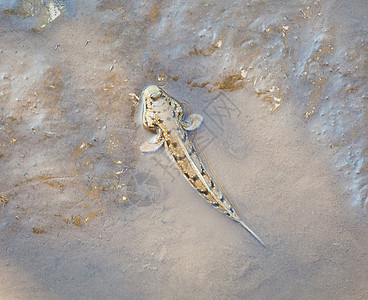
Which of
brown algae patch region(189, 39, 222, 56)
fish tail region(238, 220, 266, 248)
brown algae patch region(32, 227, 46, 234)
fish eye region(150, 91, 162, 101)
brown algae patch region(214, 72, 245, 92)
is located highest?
brown algae patch region(189, 39, 222, 56)

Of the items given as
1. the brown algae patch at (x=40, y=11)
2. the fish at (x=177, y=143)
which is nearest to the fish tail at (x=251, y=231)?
the fish at (x=177, y=143)

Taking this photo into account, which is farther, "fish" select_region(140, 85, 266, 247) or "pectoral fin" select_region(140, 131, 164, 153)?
"pectoral fin" select_region(140, 131, 164, 153)

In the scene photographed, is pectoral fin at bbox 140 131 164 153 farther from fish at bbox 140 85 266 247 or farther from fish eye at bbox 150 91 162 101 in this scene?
fish eye at bbox 150 91 162 101

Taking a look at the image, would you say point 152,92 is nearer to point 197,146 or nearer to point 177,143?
point 177,143

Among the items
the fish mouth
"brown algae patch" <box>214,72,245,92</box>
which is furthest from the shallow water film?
the fish mouth

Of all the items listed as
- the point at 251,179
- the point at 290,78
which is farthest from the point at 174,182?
the point at 290,78

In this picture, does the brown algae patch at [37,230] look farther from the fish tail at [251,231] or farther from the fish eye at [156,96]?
the fish tail at [251,231]

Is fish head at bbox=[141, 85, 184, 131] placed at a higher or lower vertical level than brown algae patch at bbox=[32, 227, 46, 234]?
higher
